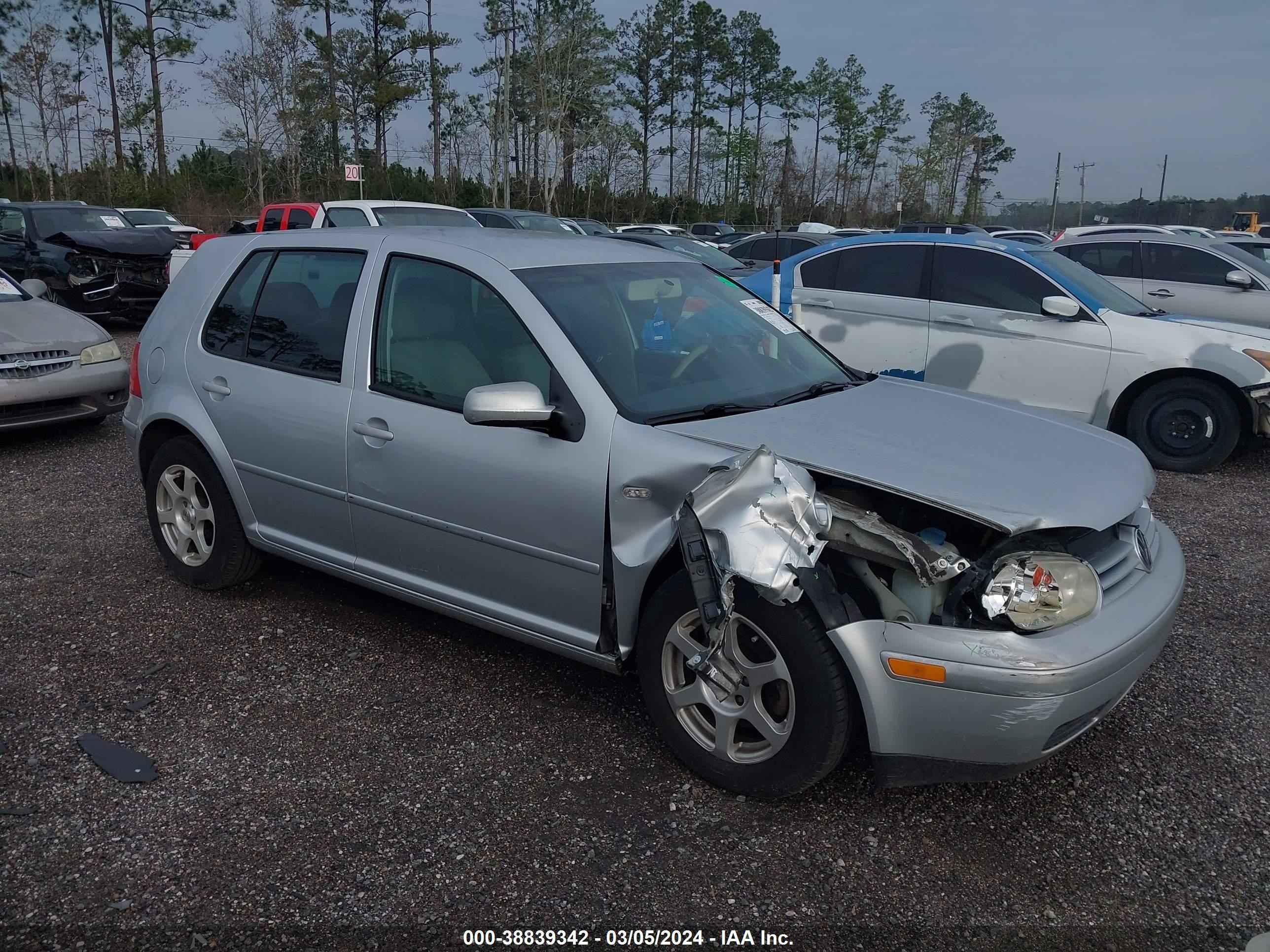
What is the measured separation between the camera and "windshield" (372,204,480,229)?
37.5 feet

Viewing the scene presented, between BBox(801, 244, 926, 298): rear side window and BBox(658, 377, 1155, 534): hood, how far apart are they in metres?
4.14

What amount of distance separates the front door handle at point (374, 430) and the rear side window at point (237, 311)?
0.95 m

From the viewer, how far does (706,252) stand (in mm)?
15586

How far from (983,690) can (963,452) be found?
82 cm

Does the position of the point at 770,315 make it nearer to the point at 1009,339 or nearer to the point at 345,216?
the point at 1009,339

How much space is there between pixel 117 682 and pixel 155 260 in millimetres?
10716

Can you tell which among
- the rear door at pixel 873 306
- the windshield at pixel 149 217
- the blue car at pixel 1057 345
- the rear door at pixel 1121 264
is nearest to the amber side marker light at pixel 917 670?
the blue car at pixel 1057 345

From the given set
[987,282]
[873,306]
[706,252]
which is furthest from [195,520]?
[706,252]

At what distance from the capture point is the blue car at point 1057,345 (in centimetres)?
699

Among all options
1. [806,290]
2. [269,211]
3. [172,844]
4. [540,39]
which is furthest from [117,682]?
[540,39]

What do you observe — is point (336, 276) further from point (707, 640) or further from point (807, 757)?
point (807, 757)

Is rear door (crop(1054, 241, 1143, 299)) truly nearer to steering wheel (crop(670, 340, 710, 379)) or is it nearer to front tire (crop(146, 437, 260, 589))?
steering wheel (crop(670, 340, 710, 379))

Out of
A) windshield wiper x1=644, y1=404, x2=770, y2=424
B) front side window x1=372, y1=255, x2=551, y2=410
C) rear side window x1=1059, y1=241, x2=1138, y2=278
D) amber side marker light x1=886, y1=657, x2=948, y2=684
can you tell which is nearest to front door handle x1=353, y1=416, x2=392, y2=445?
front side window x1=372, y1=255, x2=551, y2=410

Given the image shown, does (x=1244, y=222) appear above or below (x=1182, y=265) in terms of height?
above
